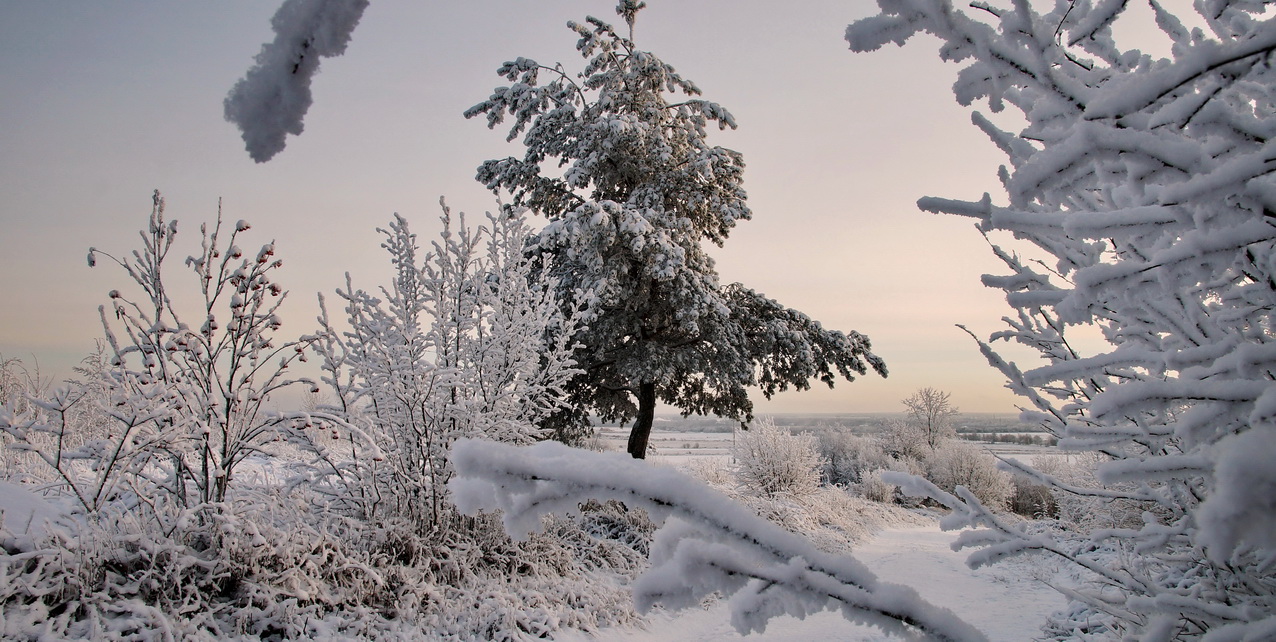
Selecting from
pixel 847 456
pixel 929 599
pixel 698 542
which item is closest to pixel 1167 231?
pixel 698 542

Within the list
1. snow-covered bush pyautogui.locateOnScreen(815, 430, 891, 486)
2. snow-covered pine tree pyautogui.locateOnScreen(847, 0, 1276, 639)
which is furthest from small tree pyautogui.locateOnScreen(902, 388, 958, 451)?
snow-covered pine tree pyautogui.locateOnScreen(847, 0, 1276, 639)

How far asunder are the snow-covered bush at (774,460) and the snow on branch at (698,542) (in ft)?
32.5

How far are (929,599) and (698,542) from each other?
6.64 m

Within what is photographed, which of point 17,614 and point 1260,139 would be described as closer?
point 1260,139

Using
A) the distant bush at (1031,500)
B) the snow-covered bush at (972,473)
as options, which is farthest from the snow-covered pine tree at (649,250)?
the distant bush at (1031,500)

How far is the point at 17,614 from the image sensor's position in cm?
271

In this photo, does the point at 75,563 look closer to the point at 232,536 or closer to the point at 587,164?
the point at 232,536

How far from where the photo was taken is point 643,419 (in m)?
10.2

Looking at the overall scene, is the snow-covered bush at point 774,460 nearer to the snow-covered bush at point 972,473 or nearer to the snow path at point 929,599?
the snow path at point 929,599

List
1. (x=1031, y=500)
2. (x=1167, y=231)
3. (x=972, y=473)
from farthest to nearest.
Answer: (x=1031, y=500), (x=972, y=473), (x=1167, y=231)

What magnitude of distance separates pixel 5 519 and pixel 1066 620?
7.11 metres

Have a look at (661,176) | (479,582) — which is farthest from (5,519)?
(661,176)

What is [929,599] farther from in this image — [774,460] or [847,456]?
[847,456]

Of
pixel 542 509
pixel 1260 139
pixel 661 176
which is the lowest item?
pixel 542 509
